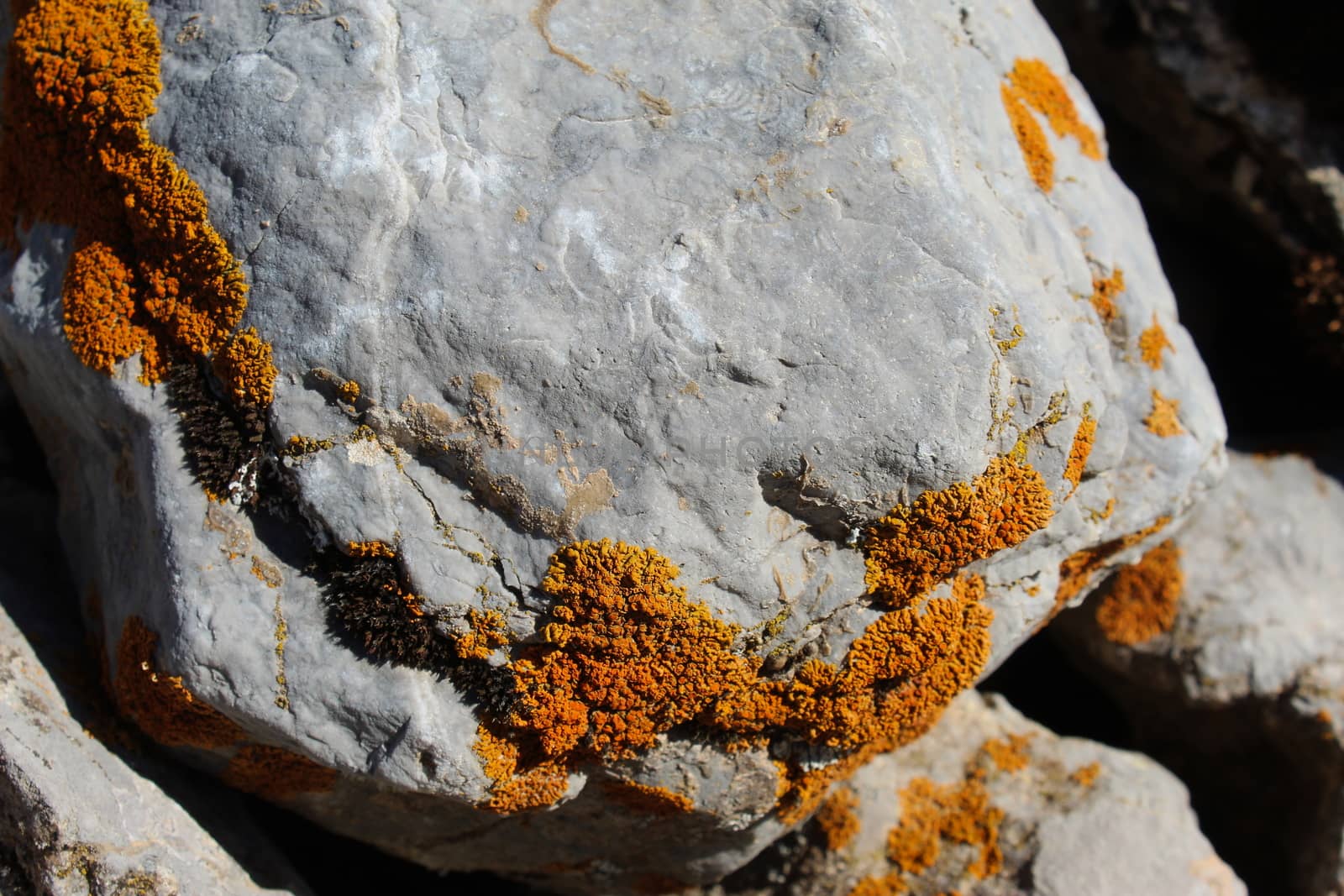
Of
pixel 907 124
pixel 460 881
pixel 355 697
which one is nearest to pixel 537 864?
pixel 460 881

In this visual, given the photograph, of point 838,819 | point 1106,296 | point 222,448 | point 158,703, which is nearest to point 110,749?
point 158,703

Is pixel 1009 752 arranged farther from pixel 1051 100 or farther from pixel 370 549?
pixel 370 549

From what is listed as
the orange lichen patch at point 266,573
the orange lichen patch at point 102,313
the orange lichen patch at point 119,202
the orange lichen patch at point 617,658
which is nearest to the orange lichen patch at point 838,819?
the orange lichen patch at point 617,658

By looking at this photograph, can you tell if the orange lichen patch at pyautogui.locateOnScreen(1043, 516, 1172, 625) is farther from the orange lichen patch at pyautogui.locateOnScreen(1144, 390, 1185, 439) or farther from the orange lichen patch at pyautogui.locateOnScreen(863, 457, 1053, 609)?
the orange lichen patch at pyautogui.locateOnScreen(863, 457, 1053, 609)

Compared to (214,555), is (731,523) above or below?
above

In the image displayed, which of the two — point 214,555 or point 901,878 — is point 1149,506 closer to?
point 901,878
